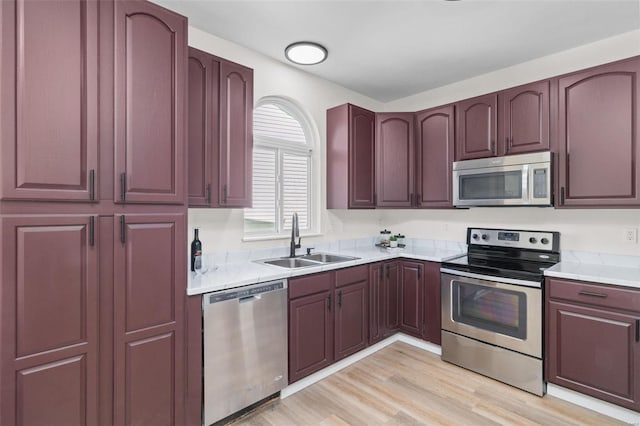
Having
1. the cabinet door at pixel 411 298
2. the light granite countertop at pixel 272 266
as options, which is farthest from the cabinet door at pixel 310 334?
the cabinet door at pixel 411 298

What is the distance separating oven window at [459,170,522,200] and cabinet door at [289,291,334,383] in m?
1.63

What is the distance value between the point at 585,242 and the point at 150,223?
330cm

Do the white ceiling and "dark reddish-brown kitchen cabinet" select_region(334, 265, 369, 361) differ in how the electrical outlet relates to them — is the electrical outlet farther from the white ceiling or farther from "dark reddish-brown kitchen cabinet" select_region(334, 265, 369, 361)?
"dark reddish-brown kitchen cabinet" select_region(334, 265, 369, 361)

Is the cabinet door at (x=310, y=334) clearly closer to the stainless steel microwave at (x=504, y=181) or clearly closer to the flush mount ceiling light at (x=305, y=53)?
the stainless steel microwave at (x=504, y=181)

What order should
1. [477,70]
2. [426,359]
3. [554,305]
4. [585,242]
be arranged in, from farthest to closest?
1. [477,70]
2. [426,359]
3. [585,242]
4. [554,305]

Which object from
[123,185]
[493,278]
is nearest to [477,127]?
[493,278]

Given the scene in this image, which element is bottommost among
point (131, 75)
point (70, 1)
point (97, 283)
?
point (97, 283)

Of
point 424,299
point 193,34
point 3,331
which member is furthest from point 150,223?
point 424,299

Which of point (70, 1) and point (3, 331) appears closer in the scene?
point (3, 331)

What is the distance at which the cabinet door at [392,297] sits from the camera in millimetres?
3176

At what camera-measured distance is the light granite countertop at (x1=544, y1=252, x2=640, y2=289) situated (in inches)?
83.4

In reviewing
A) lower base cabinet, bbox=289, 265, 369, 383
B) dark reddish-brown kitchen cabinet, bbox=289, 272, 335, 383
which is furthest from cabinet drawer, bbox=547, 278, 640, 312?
dark reddish-brown kitchen cabinet, bbox=289, 272, 335, 383

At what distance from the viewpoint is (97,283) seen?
1536 mm

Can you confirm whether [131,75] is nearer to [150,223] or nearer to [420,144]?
[150,223]
